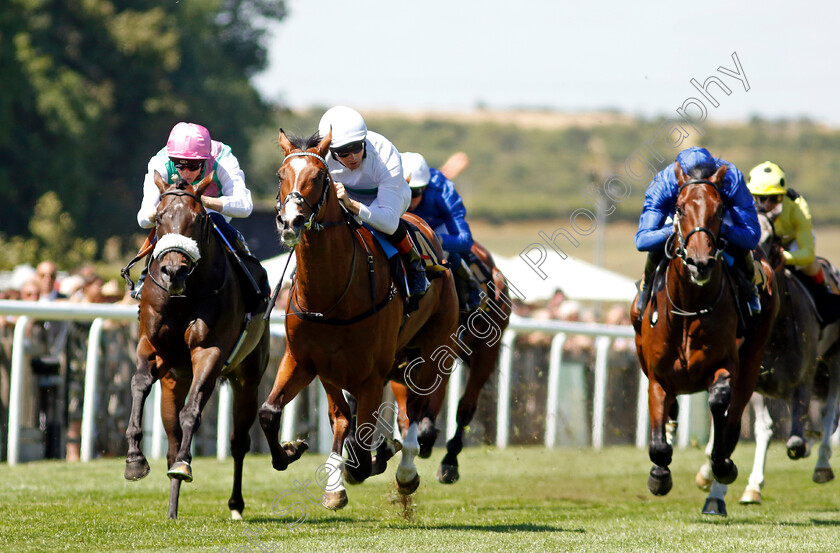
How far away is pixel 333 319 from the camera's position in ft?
21.3

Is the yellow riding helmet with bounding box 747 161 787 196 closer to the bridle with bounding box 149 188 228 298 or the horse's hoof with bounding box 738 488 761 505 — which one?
the horse's hoof with bounding box 738 488 761 505

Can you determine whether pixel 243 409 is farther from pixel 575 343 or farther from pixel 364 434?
pixel 575 343

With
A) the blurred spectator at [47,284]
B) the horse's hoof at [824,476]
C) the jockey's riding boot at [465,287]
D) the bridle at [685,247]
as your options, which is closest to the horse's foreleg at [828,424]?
the horse's hoof at [824,476]

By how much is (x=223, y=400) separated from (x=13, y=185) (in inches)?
798

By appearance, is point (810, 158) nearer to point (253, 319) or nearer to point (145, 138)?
point (145, 138)

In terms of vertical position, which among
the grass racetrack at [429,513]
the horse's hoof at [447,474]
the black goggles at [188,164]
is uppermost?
the black goggles at [188,164]

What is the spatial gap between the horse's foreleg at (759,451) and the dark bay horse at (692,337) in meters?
1.33

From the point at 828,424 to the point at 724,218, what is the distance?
302 cm

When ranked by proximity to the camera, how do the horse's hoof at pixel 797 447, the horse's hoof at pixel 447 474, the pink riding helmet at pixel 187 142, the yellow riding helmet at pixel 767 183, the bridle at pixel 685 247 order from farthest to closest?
the yellow riding helmet at pixel 767 183 → the horse's hoof at pixel 797 447 → the horse's hoof at pixel 447 474 → the pink riding helmet at pixel 187 142 → the bridle at pixel 685 247

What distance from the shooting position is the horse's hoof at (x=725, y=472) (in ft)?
24.2

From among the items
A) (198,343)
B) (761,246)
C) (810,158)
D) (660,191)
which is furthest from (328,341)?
(810,158)

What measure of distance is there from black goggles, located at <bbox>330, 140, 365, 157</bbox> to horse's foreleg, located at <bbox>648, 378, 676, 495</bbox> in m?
2.37

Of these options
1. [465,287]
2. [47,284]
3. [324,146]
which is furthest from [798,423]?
[47,284]

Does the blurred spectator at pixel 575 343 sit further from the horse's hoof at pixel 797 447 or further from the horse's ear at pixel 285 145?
the horse's ear at pixel 285 145
